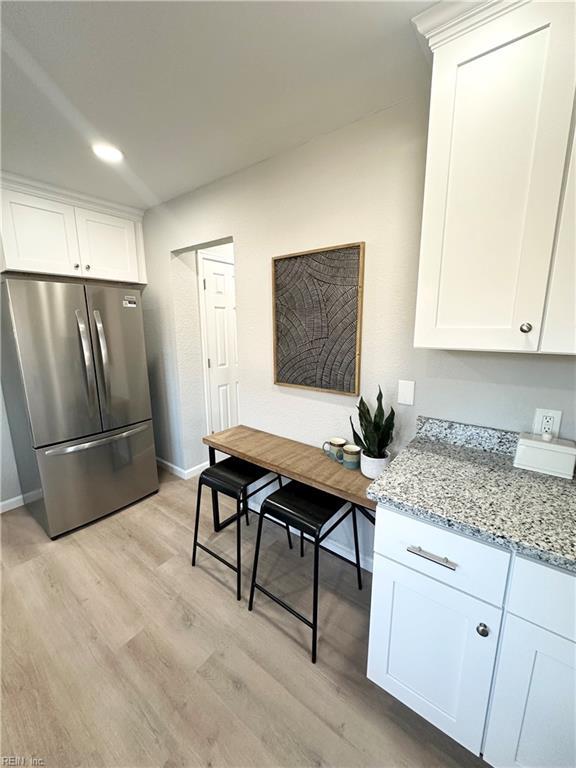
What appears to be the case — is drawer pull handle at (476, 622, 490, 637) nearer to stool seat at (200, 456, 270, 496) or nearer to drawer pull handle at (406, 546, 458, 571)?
drawer pull handle at (406, 546, 458, 571)

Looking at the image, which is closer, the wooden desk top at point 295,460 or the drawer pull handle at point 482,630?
the drawer pull handle at point 482,630

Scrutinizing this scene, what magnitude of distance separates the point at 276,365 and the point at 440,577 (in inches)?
56.0

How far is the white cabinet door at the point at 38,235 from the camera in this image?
2.07 m

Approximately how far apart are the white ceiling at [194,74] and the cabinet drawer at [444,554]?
5.49 ft

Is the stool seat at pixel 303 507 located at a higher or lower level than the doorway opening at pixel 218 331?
lower

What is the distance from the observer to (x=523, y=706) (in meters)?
0.89

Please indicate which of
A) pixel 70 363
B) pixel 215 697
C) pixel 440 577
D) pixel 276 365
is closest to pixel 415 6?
pixel 276 365

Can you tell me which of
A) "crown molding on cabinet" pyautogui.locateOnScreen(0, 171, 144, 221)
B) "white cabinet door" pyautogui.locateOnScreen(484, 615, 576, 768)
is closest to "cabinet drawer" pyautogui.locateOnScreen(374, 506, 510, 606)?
"white cabinet door" pyautogui.locateOnScreen(484, 615, 576, 768)

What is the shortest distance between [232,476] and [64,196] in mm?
2377

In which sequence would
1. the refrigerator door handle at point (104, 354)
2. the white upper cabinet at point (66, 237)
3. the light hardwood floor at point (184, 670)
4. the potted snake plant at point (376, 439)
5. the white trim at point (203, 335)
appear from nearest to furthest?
1. the light hardwood floor at point (184, 670)
2. the potted snake plant at point (376, 439)
3. the white upper cabinet at point (66, 237)
4. the refrigerator door handle at point (104, 354)
5. the white trim at point (203, 335)

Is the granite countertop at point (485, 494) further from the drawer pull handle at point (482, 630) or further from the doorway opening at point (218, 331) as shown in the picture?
the doorway opening at point (218, 331)

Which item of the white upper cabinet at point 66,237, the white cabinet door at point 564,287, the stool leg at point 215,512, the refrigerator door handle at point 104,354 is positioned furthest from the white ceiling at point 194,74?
the stool leg at point 215,512

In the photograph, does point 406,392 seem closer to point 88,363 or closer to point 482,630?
point 482,630

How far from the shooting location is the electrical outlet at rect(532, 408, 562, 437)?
123 cm
